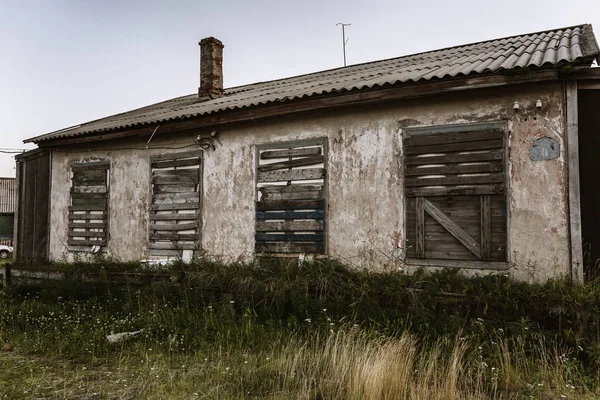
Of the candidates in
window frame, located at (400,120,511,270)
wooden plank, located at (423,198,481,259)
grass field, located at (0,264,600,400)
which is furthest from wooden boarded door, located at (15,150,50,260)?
wooden plank, located at (423,198,481,259)

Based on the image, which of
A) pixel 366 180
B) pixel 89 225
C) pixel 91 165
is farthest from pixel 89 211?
pixel 366 180

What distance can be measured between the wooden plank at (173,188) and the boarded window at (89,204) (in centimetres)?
150

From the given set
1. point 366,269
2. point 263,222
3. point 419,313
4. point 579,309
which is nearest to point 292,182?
point 263,222

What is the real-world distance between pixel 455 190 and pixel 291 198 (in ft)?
8.67

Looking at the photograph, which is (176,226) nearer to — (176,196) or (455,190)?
(176,196)

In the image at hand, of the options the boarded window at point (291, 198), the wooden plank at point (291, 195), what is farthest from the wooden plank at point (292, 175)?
the wooden plank at point (291, 195)

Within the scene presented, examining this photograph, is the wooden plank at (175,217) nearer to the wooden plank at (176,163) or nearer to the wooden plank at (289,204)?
the wooden plank at (176,163)

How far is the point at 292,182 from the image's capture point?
7117 mm

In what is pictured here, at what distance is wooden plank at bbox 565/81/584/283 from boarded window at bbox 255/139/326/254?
3.37 meters

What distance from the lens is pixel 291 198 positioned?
7.08 m

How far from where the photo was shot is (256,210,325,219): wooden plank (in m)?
6.82

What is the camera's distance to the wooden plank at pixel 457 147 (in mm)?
5578

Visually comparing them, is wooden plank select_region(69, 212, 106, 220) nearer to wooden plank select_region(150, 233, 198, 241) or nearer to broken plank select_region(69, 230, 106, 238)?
broken plank select_region(69, 230, 106, 238)

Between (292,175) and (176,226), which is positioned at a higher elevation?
(292,175)
